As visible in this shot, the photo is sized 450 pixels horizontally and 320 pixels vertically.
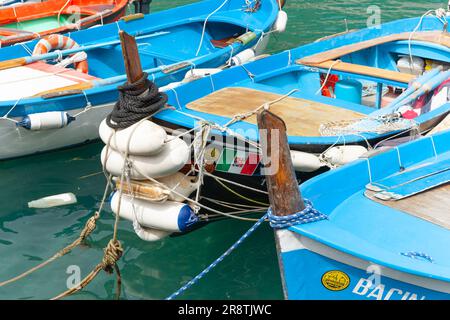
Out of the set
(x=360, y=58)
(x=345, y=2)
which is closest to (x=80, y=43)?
(x=360, y=58)

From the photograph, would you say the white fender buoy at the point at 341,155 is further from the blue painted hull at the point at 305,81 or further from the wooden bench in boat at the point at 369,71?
the wooden bench in boat at the point at 369,71

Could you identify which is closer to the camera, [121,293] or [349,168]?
[349,168]

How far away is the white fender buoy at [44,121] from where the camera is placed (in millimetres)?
8172

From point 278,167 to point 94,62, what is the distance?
660cm

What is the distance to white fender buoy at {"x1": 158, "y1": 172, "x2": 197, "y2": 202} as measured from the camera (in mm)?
6135

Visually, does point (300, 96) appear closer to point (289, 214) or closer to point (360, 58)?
point (360, 58)

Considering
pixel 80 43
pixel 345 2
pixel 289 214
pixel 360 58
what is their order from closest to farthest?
pixel 289 214 < pixel 360 58 < pixel 80 43 < pixel 345 2

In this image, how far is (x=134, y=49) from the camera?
18.7 feet

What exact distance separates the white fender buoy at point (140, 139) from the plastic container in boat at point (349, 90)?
11.1ft

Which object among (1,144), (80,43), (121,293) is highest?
(80,43)

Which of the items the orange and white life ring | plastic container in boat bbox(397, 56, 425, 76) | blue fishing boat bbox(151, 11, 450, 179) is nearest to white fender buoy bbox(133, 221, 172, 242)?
blue fishing boat bbox(151, 11, 450, 179)

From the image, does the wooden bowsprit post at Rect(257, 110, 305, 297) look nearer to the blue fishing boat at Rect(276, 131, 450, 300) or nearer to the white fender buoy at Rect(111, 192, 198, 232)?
the blue fishing boat at Rect(276, 131, 450, 300)

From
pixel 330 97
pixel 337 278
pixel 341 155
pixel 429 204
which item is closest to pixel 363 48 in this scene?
pixel 330 97

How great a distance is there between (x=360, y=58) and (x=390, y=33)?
0.79m
